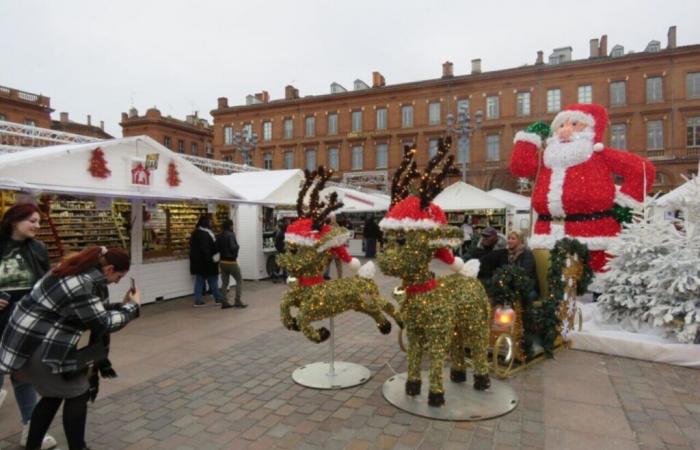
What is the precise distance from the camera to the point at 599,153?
295 inches

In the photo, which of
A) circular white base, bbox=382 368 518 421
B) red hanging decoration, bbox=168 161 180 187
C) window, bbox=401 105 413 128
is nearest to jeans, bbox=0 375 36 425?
circular white base, bbox=382 368 518 421

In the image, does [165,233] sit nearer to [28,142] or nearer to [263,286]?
[263,286]

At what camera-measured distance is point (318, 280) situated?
4.63 meters

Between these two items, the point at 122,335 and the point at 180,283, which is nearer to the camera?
the point at 122,335

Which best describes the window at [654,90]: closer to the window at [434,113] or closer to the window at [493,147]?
the window at [493,147]

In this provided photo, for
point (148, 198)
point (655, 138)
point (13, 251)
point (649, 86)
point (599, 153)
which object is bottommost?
point (13, 251)

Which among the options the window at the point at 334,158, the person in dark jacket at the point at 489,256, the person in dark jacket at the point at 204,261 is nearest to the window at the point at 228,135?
the window at the point at 334,158

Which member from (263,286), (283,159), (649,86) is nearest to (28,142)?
(263,286)

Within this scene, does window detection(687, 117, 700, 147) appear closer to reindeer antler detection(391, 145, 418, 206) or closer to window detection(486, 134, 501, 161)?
window detection(486, 134, 501, 161)

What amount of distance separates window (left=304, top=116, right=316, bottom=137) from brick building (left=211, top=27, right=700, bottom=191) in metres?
0.09

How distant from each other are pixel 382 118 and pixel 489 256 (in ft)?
108

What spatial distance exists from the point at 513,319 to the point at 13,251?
457 centimetres

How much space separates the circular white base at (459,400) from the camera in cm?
378

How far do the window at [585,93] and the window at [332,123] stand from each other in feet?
61.5
